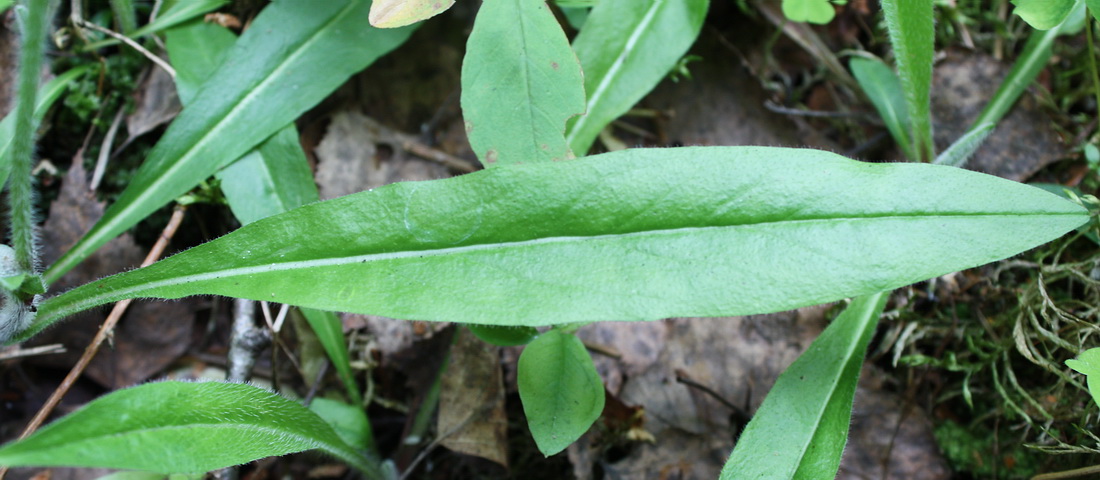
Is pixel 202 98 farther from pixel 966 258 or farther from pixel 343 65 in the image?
pixel 966 258

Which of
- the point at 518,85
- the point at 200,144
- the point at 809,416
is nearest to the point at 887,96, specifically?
the point at 809,416

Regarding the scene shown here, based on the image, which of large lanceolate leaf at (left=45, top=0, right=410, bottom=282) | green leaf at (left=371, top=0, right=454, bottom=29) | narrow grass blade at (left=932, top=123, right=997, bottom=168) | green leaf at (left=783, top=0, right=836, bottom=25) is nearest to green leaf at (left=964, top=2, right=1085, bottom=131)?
narrow grass blade at (left=932, top=123, right=997, bottom=168)

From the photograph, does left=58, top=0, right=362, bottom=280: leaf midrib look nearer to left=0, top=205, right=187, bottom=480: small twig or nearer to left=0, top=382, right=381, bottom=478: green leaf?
left=0, top=205, right=187, bottom=480: small twig

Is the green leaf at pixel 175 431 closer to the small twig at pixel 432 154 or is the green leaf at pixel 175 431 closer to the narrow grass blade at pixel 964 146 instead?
the small twig at pixel 432 154

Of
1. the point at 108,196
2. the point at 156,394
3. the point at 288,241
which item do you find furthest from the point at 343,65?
the point at 156,394

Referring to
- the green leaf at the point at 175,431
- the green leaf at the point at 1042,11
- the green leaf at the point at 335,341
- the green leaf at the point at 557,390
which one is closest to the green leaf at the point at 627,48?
the green leaf at the point at 557,390

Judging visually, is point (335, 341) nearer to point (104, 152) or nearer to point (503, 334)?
point (503, 334)

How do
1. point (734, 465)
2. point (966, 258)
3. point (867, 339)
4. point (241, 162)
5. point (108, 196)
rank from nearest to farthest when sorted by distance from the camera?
point (966, 258) < point (734, 465) < point (867, 339) < point (241, 162) < point (108, 196)
